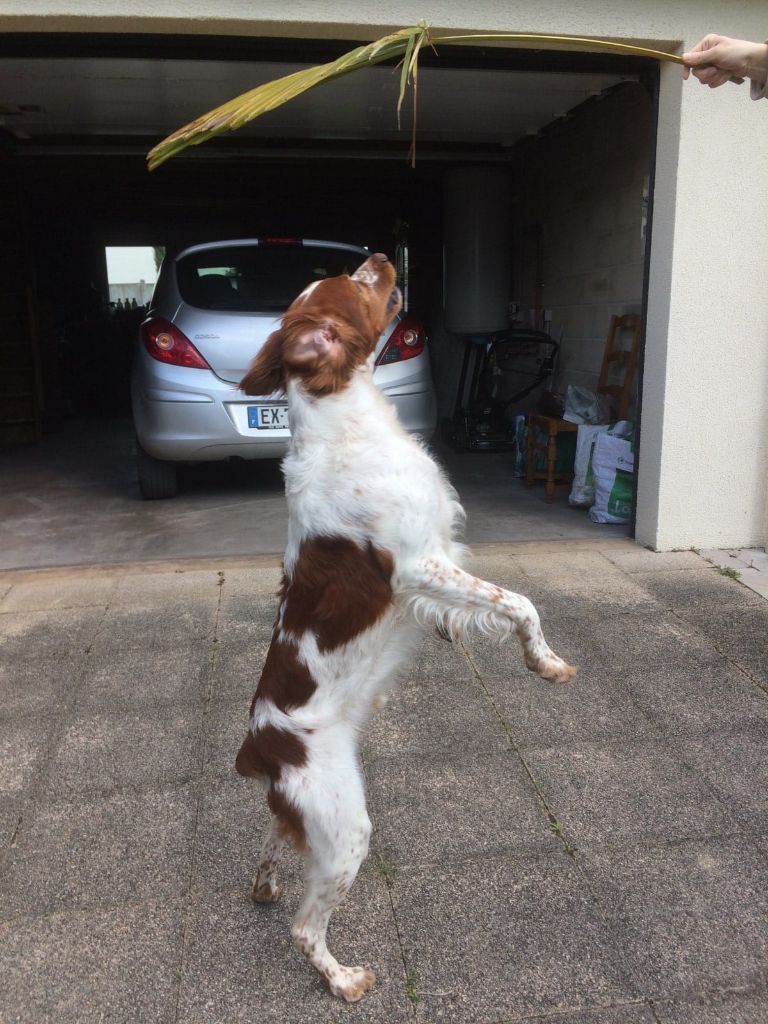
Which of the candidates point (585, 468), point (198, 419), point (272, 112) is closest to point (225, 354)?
point (198, 419)

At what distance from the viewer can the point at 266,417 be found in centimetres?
599

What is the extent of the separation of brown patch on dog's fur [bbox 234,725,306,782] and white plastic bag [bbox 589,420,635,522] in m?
4.20

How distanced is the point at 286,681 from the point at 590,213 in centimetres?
674

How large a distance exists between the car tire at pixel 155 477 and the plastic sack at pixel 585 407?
3.23m

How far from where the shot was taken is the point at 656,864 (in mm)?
2473

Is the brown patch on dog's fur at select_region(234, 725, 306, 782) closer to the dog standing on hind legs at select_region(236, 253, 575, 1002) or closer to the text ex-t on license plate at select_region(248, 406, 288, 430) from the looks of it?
the dog standing on hind legs at select_region(236, 253, 575, 1002)

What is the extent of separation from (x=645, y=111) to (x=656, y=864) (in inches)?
234

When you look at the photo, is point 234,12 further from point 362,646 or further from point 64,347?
point 64,347

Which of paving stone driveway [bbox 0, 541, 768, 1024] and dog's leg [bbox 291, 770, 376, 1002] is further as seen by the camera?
paving stone driveway [bbox 0, 541, 768, 1024]

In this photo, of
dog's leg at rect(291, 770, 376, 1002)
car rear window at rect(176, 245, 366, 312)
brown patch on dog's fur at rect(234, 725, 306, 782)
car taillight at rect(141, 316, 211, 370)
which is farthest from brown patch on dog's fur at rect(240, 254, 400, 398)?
car rear window at rect(176, 245, 366, 312)

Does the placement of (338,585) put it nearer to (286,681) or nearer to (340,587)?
(340,587)

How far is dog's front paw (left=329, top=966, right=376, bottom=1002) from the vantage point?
204cm

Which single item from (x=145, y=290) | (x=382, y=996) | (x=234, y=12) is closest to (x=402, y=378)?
(x=234, y=12)

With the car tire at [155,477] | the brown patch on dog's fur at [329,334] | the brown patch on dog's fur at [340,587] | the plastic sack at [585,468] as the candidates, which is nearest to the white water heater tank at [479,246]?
the plastic sack at [585,468]
